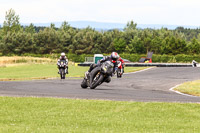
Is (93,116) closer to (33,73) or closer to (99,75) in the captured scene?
(99,75)

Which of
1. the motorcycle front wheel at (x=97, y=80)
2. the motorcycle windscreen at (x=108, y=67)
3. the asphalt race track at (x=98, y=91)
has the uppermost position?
the motorcycle windscreen at (x=108, y=67)

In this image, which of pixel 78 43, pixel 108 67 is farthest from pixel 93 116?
pixel 78 43

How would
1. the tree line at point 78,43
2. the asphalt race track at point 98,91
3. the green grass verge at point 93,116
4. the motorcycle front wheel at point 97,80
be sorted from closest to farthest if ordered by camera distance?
the green grass verge at point 93,116 < the asphalt race track at point 98,91 < the motorcycle front wheel at point 97,80 < the tree line at point 78,43

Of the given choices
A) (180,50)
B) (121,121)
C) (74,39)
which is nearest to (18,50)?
(74,39)

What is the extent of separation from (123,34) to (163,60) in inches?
1388

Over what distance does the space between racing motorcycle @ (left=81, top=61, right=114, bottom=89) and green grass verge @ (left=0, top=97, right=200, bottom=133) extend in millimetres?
5162

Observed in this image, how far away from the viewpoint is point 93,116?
42.1 feet

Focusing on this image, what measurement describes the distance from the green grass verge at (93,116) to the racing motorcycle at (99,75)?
203 inches

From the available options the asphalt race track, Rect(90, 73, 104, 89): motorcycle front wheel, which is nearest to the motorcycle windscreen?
Rect(90, 73, 104, 89): motorcycle front wheel

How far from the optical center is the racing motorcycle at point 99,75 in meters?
21.0

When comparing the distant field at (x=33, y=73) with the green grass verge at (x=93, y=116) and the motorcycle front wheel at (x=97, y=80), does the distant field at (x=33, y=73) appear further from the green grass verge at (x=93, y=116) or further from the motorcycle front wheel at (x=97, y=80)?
the green grass verge at (x=93, y=116)

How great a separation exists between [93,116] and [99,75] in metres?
9.05

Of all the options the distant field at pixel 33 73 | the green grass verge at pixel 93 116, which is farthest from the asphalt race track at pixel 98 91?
the distant field at pixel 33 73

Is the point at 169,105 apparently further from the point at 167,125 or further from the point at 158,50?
the point at 158,50
